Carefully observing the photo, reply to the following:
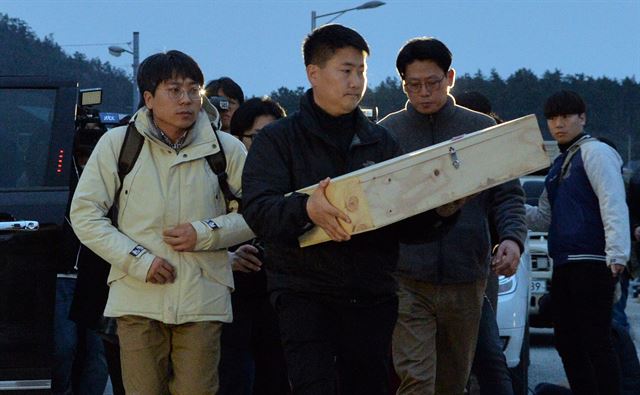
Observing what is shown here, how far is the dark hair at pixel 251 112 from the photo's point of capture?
6.80 m

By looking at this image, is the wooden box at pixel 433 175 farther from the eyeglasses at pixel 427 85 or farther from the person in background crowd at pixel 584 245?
the person in background crowd at pixel 584 245

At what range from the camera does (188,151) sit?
5.49 m

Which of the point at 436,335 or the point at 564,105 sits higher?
the point at 564,105

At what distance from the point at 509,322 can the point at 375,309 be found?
347 cm

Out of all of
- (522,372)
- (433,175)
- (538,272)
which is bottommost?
(522,372)

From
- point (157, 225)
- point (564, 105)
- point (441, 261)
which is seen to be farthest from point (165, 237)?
point (564, 105)

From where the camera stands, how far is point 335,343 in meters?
4.91

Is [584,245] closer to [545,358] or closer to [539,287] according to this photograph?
[545,358]

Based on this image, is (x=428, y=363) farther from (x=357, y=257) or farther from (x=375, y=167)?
(x=375, y=167)

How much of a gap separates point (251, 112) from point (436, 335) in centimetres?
149

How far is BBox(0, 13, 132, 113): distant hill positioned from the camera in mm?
48000

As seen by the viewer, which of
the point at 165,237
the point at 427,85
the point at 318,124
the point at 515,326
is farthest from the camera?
the point at 515,326

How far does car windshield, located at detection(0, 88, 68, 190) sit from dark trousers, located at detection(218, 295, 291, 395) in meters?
1.12

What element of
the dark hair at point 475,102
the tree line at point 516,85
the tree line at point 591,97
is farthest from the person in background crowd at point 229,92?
the tree line at point 591,97
